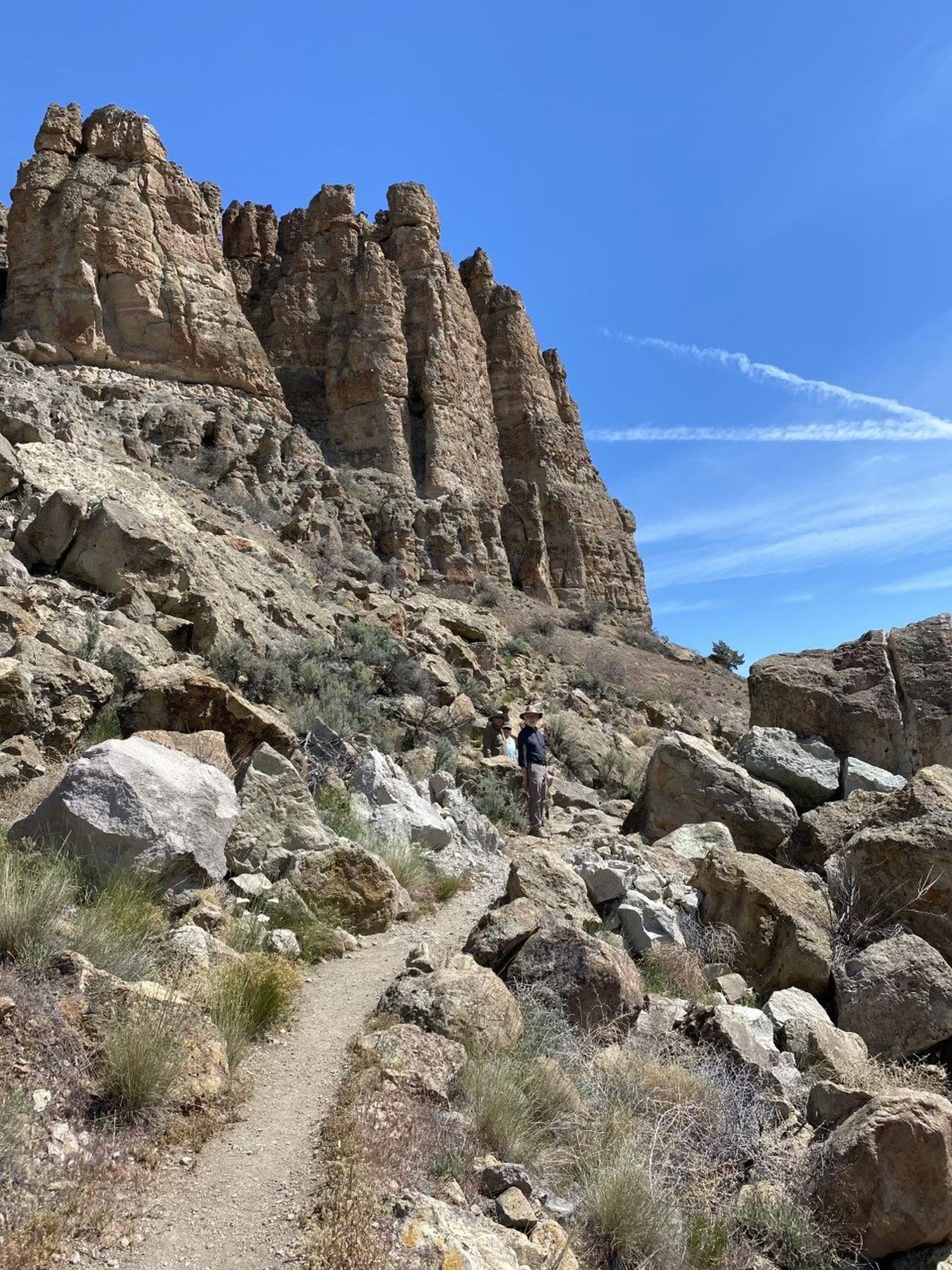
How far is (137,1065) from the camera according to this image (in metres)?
3.19

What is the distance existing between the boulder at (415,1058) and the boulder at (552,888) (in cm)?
195

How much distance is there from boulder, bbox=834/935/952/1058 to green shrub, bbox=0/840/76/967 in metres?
4.93

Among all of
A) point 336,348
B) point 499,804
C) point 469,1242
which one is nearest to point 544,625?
point 336,348

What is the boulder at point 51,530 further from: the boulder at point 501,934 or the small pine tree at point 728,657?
the small pine tree at point 728,657

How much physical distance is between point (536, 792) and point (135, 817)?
6177 mm

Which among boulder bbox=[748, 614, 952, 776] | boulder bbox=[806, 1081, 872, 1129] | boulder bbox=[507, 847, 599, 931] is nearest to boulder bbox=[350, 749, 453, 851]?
boulder bbox=[507, 847, 599, 931]

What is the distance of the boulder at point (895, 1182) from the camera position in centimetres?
371

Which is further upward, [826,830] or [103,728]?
[826,830]

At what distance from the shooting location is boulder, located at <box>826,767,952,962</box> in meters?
6.58

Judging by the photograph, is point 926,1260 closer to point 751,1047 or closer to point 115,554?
point 751,1047

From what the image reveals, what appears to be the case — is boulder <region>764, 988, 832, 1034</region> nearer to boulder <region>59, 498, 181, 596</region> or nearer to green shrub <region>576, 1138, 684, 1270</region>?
green shrub <region>576, 1138, 684, 1270</region>

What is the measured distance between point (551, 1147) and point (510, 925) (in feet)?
5.53

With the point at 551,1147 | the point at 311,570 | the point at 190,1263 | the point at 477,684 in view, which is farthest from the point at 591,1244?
the point at 311,570

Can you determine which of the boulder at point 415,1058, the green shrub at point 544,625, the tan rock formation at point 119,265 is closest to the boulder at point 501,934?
the boulder at point 415,1058
